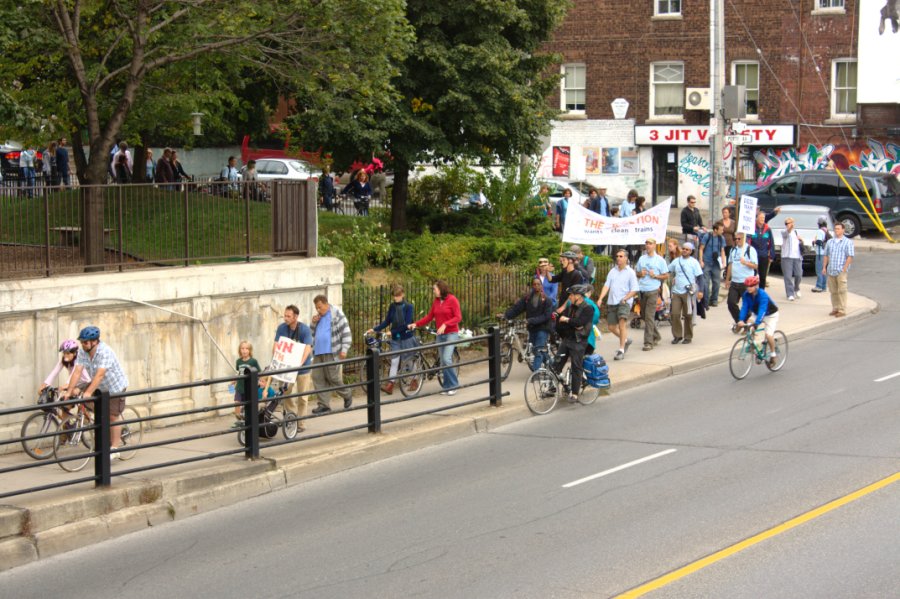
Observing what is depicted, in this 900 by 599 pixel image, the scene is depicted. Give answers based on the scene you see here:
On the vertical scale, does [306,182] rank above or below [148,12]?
below

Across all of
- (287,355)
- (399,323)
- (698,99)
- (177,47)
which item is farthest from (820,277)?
(287,355)

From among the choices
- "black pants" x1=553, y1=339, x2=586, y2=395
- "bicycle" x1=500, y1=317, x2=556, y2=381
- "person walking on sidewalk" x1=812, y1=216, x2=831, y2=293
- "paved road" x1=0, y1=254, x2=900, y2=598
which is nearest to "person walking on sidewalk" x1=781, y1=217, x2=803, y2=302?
"person walking on sidewalk" x1=812, y1=216, x2=831, y2=293

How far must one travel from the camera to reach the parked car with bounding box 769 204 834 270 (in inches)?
1139

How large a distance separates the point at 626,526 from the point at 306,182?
354 inches

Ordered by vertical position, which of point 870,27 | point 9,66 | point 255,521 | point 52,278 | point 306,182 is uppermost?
point 870,27

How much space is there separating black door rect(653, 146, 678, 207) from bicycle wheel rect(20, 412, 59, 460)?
32896 millimetres

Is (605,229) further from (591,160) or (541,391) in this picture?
(591,160)

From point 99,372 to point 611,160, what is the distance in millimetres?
33488

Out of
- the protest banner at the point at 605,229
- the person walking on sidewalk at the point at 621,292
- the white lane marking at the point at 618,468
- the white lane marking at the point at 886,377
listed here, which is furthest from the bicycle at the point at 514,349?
the white lane marking at the point at 886,377

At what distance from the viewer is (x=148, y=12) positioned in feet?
61.0

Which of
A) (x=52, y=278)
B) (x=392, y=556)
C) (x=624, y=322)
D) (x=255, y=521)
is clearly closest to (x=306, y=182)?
(x=52, y=278)

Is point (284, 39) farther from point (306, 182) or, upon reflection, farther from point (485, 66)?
point (485, 66)

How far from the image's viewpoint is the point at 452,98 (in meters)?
24.4

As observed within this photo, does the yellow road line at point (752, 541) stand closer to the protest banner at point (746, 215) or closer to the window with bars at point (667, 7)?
the protest banner at point (746, 215)
